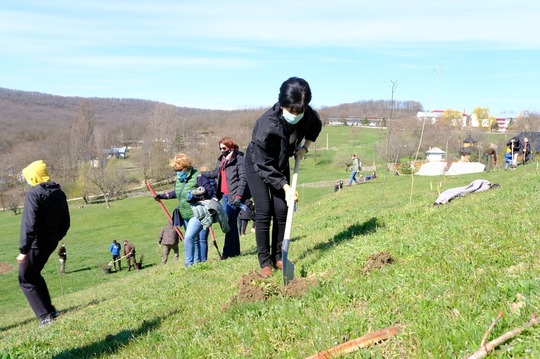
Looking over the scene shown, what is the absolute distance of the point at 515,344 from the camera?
271 centimetres

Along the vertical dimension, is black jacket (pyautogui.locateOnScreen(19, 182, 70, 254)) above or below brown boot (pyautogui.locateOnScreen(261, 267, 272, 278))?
above

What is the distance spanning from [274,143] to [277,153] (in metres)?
0.15

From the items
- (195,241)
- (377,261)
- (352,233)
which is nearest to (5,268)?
(195,241)

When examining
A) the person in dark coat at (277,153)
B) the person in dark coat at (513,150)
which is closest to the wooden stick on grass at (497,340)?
the person in dark coat at (277,153)

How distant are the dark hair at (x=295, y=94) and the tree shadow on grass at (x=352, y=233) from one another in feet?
7.28

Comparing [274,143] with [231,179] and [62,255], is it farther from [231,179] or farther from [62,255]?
[62,255]

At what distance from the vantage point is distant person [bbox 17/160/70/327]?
7020 mm

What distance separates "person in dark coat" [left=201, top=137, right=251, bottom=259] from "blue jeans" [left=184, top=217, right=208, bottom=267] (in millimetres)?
466

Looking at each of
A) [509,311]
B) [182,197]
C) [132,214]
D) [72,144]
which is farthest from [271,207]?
[72,144]

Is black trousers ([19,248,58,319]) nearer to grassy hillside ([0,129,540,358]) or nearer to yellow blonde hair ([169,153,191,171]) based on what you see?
grassy hillside ([0,129,540,358])

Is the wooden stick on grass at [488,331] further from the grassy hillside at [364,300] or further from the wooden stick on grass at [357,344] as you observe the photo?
the wooden stick on grass at [357,344]

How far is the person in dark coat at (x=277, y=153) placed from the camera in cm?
523

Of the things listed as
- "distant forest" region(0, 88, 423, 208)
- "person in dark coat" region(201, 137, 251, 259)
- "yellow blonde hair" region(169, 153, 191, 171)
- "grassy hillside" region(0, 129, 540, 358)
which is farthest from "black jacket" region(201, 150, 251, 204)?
"distant forest" region(0, 88, 423, 208)

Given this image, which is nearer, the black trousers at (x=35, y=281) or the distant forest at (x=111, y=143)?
the black trousers at (x=35, y=281)
